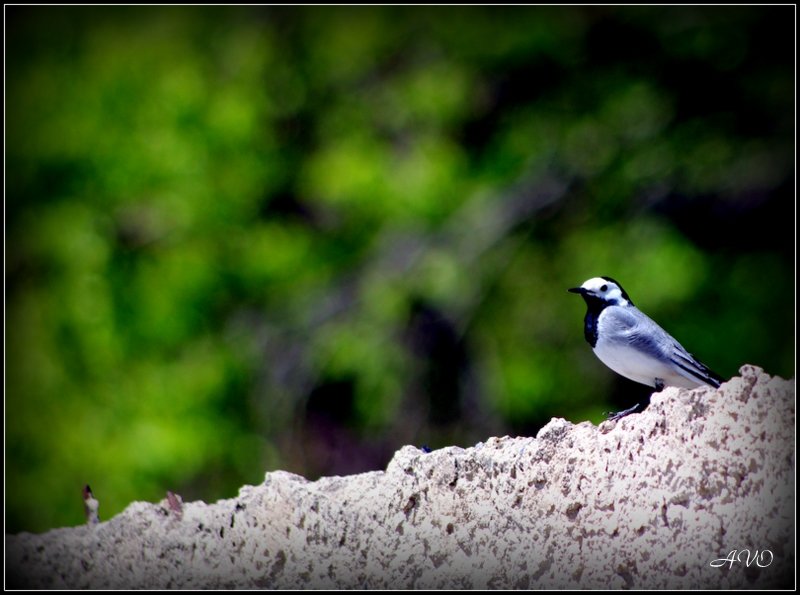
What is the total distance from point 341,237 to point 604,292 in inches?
175

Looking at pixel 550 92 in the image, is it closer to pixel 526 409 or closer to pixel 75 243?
pixel 526 409

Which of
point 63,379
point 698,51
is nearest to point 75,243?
point 63,379

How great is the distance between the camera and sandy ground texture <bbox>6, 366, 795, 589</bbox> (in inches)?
75.9

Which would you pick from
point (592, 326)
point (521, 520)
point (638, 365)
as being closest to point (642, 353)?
point (638, 365)

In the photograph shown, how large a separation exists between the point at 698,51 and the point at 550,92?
3.21ft

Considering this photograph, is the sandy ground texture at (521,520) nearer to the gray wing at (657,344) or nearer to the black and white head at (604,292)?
the gray wing at (657,344)

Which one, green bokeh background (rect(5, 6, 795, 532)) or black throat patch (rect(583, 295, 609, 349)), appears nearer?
black throat patch (rect(583, 295, 609, 349))

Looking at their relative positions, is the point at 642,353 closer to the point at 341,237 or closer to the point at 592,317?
the point at 592,317
